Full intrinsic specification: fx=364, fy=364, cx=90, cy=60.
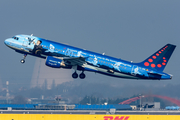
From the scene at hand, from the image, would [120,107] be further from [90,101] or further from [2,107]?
[2,107]

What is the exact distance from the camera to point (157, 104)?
82.9 meters

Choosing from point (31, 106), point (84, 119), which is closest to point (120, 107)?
point (31, 106)

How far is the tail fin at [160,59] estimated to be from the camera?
60500 millimetres

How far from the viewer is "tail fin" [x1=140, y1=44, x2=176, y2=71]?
60.5 metres

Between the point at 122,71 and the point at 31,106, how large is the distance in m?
24.1

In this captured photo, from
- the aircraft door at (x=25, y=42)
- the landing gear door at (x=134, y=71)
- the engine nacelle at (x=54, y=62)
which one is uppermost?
the aircraft door at (x=25, y=42)

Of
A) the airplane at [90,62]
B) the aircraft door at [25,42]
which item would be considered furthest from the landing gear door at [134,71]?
the aircraft door at [25,42]

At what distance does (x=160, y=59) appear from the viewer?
60875 millimetres

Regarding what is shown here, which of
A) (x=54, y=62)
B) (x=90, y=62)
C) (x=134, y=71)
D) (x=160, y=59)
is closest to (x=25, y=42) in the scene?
(x=54, y=62)

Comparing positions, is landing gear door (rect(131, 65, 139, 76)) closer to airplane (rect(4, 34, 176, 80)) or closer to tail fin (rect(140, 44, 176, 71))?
airplane (rect(4, 34, 176, 80))

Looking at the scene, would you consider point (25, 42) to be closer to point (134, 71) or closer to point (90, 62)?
point (90, 62)

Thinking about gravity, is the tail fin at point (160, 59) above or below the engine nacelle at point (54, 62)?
above

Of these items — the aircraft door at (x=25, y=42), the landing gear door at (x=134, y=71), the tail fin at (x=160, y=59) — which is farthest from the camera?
the aircraft door at (x=25, y=42)

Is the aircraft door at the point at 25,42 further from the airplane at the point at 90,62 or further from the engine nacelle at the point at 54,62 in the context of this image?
the engine nacelle at the point at 54,62
